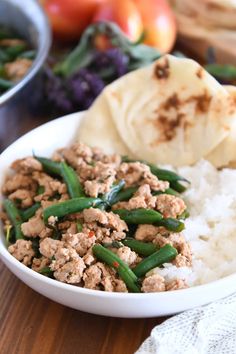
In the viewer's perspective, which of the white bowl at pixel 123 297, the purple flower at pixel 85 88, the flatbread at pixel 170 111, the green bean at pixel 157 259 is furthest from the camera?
the purple flower at pixel 85 88

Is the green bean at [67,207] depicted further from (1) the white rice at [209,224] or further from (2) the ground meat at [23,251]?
(1) the white rice at [209,224]

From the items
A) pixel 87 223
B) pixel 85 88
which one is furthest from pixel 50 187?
pixel 85 88

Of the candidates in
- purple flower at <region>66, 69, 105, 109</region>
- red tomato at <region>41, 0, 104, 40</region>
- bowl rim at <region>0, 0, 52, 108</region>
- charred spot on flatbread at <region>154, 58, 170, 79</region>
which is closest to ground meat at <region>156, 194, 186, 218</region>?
charred spot on flatbread at <region>154, 58, 170, 79</region>

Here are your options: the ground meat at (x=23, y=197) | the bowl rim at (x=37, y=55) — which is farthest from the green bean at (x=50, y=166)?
the bowl rim at (x=37, y=55)

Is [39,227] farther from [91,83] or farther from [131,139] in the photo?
[91,83]

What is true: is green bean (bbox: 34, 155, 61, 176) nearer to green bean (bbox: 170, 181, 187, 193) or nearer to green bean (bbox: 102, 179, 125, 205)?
green bean (bbox: 102, 179, 125, 205)

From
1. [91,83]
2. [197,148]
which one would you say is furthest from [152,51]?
[197,148]

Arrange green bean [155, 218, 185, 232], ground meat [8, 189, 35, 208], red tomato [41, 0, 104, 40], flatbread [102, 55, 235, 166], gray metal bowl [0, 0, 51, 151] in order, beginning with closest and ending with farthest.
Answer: green bean [155, 218, 185, 232] < ground meat [8, 189, 35, 208] < flatbread [102, 55, 235, 166] < gray metal bowl [0, 0, 51, 151] < red tomato [41, 0, 104, 40]
